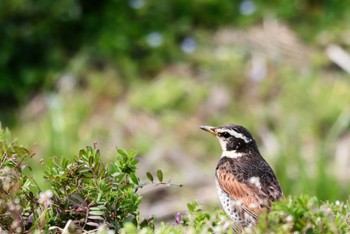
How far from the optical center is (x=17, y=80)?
1119 centimetres

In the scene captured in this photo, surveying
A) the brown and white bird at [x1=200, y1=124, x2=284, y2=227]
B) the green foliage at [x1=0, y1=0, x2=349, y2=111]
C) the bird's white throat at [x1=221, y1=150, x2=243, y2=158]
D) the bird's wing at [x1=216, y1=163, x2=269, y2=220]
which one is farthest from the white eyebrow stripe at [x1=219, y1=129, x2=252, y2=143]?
the green foliage at [x1=0, y1=0, x2=349, y2=111]

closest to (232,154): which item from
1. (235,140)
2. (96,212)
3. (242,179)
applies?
(235,140)

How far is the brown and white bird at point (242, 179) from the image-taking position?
520 cm

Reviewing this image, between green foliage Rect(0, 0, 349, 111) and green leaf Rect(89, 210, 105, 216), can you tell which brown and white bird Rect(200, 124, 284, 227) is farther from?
green foliage Rect(0, 0, 349, 111)

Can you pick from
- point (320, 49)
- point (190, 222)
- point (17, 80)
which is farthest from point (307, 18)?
point (190, 222)

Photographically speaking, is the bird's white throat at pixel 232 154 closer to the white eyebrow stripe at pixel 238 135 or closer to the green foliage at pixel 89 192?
the white eyebrow stripe at pixel 238 135

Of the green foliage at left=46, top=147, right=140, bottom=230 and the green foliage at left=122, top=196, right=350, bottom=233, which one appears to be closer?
the green foliage at left=122, top=196, right=350, bottom=233

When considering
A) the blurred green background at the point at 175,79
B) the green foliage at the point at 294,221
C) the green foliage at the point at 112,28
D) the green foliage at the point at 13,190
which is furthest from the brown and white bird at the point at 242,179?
the green foliage at the point at 112,28

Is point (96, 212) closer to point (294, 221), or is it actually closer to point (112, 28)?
point (294, 221)

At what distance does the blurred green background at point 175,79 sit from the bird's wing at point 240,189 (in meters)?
3.16

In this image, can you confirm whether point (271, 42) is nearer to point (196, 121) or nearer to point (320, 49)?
point (320, 49)

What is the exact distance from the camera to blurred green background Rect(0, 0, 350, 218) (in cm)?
974

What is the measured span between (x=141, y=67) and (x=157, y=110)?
2.76 ft

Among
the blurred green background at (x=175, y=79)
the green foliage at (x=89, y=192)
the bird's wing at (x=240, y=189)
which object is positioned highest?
the blurred green background at (x=175, y=79)
